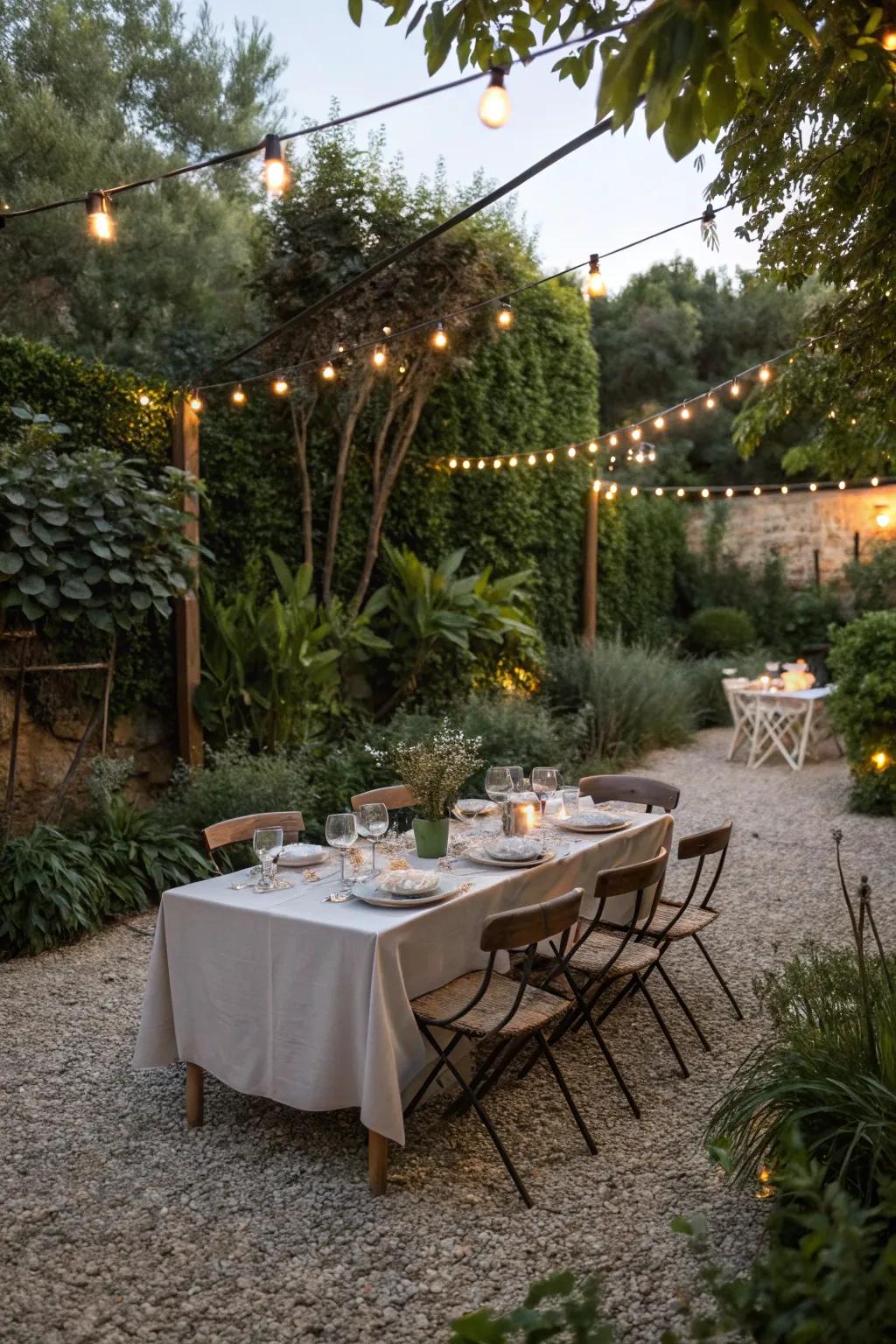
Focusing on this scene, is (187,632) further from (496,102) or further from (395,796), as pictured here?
(496,102)

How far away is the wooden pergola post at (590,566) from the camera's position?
36.3 feet

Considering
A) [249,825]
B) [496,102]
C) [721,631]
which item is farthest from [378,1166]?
[721,631]

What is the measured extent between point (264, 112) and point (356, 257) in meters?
4.66

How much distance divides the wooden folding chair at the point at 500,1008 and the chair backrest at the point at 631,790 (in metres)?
1.65

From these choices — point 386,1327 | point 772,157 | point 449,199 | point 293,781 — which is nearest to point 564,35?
point 772,157

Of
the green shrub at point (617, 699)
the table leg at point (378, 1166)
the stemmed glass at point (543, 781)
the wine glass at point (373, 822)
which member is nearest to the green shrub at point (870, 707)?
the green shrub at point (617, 699)

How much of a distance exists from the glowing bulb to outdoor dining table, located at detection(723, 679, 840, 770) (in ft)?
24.1

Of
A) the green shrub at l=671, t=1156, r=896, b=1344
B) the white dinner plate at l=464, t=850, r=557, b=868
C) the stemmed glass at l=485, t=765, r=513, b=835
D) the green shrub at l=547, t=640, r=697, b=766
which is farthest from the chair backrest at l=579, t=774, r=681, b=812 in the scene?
the green shrub at l=547, t=640, r=697, b=766

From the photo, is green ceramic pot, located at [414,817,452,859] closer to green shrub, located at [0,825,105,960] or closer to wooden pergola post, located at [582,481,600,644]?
green shrub, located at [0,825,105,960]

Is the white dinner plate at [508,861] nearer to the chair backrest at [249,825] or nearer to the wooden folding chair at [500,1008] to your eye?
the wooden folding chair at [500,1008]

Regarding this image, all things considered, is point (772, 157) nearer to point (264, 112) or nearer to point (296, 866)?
point (296, 866)

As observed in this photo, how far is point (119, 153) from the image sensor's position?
892 cm

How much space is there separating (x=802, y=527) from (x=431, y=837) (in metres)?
11.7

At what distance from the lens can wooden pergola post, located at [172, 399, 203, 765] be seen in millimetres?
6215
